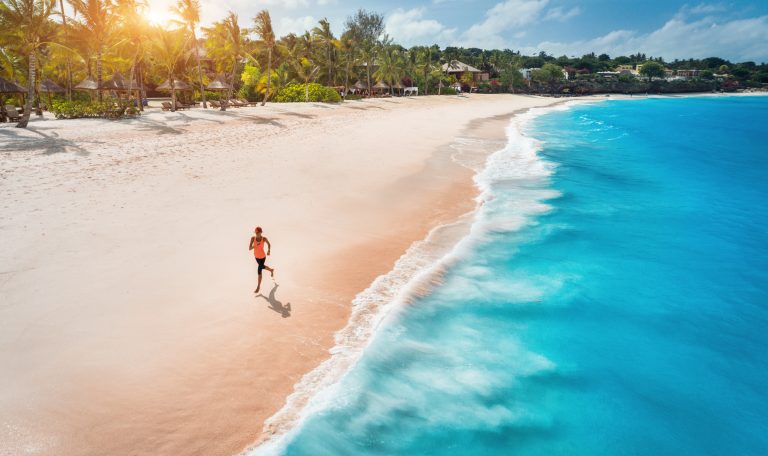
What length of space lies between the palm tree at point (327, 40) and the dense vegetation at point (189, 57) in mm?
135

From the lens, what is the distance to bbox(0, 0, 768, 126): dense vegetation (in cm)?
2956

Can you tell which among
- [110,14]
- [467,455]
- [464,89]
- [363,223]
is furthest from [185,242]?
[464,89]

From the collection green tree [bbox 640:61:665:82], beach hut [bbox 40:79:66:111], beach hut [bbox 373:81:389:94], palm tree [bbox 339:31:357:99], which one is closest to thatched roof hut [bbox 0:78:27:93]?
beach hut [bbox 40:79:66:111]

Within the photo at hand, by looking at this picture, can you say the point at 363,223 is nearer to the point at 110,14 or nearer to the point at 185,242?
the point at 185,242

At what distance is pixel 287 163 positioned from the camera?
772 inches

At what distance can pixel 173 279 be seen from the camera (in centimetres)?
Answer: 905

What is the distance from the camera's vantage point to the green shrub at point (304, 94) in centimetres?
5294

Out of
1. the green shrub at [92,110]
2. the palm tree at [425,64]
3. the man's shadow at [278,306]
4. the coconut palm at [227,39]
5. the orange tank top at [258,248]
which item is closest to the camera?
the man's shadow at [278,306]

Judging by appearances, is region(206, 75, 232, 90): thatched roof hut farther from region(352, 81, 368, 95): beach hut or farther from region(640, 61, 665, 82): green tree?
region(640, 61, 665, 82): green tree

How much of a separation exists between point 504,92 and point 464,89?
44.3ft

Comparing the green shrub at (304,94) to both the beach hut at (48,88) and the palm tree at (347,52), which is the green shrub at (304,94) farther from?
the beach hut at (48,88)

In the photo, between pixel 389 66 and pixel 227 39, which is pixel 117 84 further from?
pixel 389 66

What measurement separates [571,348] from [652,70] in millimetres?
177171

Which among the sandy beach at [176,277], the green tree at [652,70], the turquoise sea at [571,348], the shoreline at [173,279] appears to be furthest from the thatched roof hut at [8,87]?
the green tree at [652,70]
